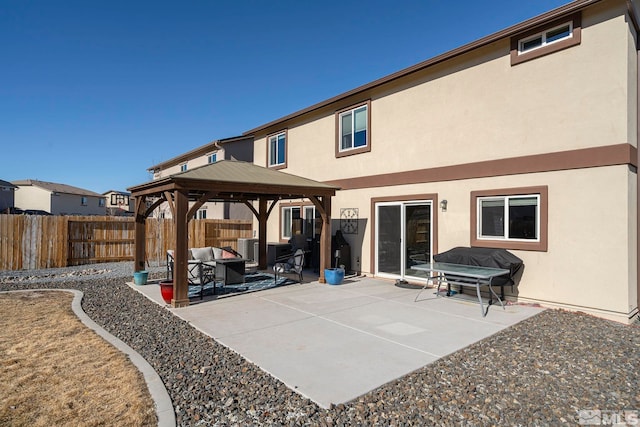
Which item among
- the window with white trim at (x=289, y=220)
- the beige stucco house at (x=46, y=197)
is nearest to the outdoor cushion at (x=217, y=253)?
the window with white trim at (x=289, y=220)

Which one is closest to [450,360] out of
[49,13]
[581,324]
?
[581,324]

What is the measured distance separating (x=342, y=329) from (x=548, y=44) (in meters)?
7.06

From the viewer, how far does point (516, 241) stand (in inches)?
291

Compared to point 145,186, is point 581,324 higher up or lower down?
lower down

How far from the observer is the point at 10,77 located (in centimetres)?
1356

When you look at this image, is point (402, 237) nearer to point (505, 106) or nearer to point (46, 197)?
point (505, 106)

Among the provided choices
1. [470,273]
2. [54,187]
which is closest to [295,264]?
[470,273]

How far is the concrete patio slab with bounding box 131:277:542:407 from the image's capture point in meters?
4.00

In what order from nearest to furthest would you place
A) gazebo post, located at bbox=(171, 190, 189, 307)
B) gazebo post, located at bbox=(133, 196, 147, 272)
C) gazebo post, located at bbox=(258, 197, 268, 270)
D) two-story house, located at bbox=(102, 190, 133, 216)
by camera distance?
gazebo post, located at bbox=(171, 190, 189, 307), gazebo post, located at bbox=(133, 196, 147, 272), gazebo post, located at bbox=(258, 197, 268, 270), two-story house, located at bbox=(102, 190, 133, 216)

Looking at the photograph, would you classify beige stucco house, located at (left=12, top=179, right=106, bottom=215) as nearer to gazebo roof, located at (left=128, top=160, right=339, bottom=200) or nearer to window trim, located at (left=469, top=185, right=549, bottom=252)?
gazebo roof, located at (left=128, top=160, right=339, bottom=200)

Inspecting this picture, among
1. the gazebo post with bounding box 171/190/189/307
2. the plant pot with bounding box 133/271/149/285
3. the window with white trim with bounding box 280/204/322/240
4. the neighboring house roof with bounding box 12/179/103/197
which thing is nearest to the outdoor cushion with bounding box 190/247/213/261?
the plant pot with bounding box 133/271/149/285

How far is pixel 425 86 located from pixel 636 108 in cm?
442

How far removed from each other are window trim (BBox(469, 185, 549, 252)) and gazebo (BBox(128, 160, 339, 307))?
12.7ft

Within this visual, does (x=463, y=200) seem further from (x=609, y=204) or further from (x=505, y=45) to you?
(x=505, y=45)
